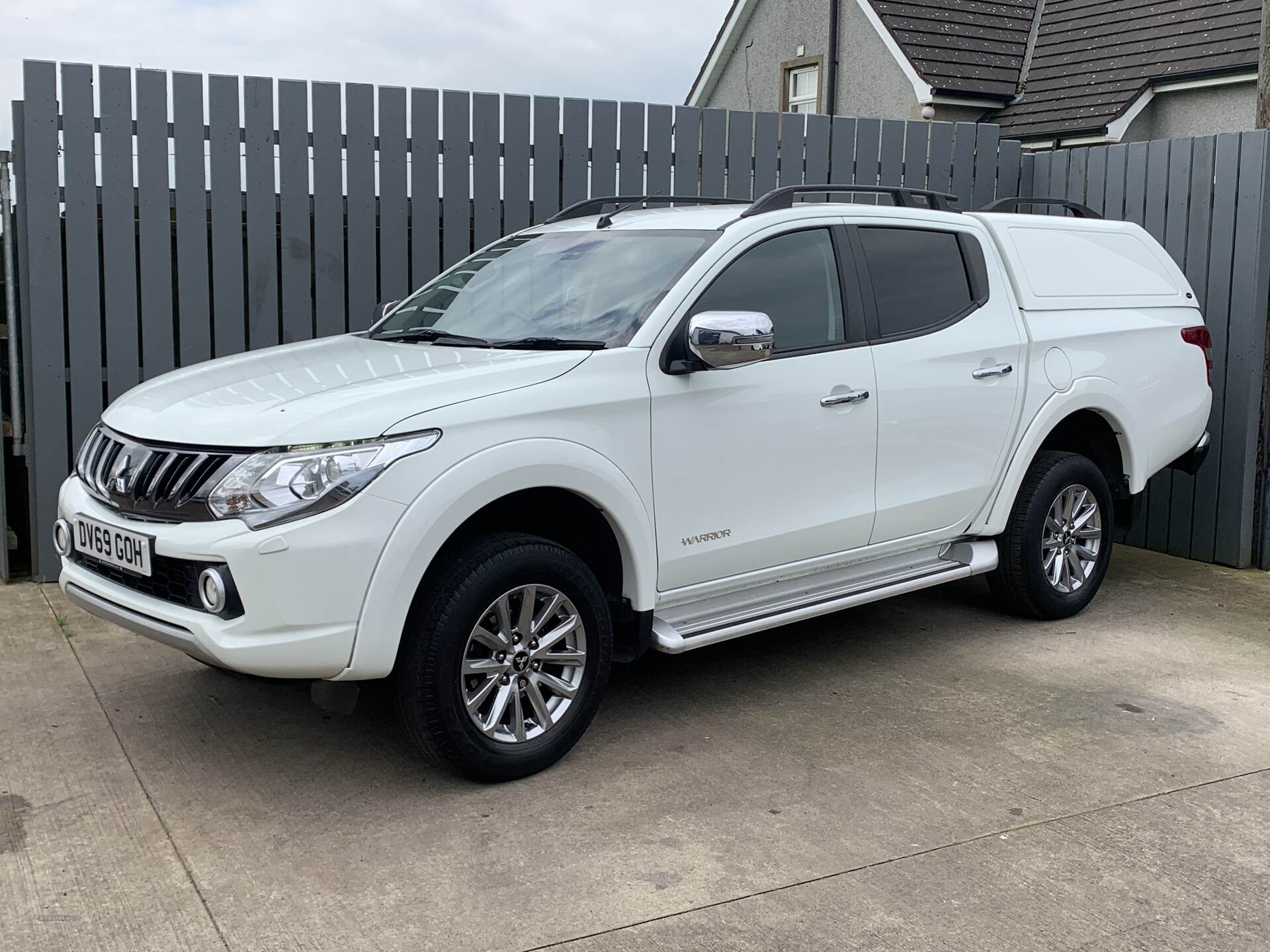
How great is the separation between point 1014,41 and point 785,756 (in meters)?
13.9

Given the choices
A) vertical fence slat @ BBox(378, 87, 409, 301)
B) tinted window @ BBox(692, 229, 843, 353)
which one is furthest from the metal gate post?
tinted window @ BBox(692, 229, 843, 353)

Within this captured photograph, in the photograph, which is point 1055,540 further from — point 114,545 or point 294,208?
point 294,208

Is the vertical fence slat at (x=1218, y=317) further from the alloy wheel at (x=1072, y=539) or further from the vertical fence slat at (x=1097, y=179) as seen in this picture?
the alloy wheel at (x=1072, y=539)

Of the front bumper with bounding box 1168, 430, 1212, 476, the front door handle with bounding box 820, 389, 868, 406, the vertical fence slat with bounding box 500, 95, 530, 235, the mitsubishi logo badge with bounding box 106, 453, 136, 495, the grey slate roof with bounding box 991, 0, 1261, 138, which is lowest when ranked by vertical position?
the front bumper with bounding box 1168, 430, 1212, 476

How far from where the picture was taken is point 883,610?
21.2ft

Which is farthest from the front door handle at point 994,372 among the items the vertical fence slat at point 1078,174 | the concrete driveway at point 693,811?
the vertical fence slat at point 1078,174

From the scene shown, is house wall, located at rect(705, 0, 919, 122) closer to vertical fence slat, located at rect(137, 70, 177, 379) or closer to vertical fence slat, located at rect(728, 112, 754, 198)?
vertical fence slat, located at rect(728, 112, 754, 198)

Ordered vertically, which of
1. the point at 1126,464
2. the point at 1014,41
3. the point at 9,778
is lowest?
the point at 9,778

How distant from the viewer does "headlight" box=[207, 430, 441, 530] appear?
3.67 meters

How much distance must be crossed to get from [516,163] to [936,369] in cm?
313

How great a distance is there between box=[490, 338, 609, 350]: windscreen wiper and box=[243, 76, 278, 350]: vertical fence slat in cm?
274

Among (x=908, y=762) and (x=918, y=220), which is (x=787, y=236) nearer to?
(x=918, y=220)

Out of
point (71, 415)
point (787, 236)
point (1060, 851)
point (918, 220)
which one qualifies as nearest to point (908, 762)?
point (1060, 851)

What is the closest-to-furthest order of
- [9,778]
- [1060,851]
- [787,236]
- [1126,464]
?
[1060,851], [9,778], [787,236], [1126,464]
